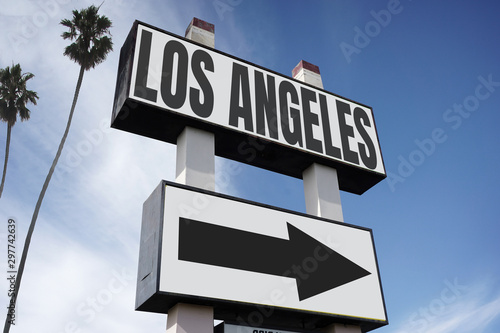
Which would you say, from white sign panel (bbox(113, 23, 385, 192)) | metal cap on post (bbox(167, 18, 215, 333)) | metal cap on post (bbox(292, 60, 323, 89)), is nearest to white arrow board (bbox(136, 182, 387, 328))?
metal cap on post (bbox(167, 18, 215, 333))

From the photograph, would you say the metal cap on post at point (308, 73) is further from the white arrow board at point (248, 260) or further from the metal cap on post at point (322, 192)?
the white arrow board at point (248, 260)

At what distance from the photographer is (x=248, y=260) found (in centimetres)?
832

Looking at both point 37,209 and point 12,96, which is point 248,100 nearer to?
point 37,209

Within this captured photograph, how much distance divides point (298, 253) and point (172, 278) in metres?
Answer: 2.86

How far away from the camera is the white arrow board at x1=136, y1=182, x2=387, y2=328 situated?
7.53 meters

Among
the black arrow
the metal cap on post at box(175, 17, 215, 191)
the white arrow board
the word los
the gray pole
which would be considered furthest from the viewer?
the gray pole

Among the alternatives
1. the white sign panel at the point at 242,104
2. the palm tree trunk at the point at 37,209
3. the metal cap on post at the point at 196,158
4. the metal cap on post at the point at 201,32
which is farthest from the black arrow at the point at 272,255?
the palm tree trunk at the point at 37,209

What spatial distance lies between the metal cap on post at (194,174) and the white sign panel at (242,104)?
36cm

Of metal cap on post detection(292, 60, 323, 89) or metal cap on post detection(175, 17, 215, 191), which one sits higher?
metal cap on post detection(292, 60, 323, 89)

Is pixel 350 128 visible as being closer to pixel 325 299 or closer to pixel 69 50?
pixel 325 299

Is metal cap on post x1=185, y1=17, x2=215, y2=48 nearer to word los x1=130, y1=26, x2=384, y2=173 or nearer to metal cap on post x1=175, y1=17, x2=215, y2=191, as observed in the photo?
word los x1=130, y1=26, x2=384, y2=173

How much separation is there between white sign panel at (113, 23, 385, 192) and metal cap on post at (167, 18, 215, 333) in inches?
14.2

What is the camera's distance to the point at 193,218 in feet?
26.6

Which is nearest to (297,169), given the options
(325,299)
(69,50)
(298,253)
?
(298,253)
